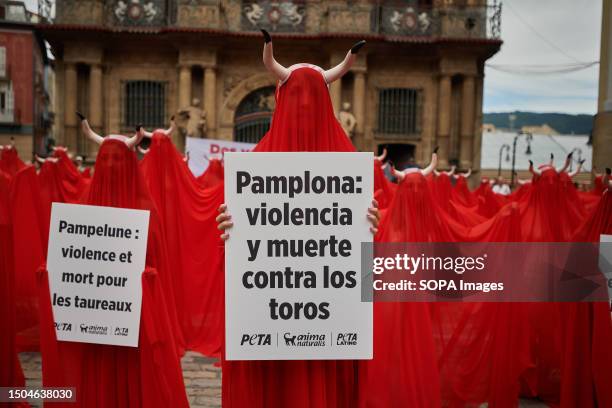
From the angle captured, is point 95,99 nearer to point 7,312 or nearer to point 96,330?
point 7,312

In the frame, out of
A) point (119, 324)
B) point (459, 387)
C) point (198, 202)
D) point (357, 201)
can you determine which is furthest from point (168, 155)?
point (357, 201)

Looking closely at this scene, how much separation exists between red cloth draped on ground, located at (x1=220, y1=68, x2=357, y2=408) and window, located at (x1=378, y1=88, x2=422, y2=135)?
22.2m

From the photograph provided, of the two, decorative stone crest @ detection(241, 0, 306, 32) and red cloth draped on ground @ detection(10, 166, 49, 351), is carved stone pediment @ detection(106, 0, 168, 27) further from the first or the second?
red cloth draped on ground @ detection(10, 166, 49, 351)

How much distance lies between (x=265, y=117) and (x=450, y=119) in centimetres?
816

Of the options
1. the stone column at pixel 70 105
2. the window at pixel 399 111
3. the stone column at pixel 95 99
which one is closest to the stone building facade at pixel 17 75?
the stone column at pixel 70 105

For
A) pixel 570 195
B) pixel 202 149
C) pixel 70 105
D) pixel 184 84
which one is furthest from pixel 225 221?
pixel 70 105

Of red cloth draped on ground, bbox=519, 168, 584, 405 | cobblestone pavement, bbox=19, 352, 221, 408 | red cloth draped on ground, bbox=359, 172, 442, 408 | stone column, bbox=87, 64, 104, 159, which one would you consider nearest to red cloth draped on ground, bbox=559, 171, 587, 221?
red cloth draped on ground, bbox=519, 168, 584, 405

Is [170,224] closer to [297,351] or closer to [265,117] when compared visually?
[297,351]

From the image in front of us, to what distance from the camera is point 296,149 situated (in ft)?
10.6

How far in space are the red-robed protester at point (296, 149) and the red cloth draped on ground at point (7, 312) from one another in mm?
2408

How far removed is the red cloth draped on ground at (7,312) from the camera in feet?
15.2

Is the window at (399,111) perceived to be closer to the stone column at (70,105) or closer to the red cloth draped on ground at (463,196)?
the red cloth draped on ground at (463,196)

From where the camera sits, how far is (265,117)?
24.9 meters

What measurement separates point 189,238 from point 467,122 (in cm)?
1879
